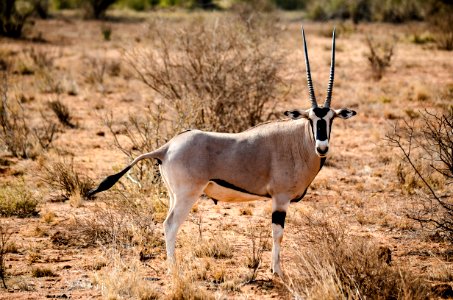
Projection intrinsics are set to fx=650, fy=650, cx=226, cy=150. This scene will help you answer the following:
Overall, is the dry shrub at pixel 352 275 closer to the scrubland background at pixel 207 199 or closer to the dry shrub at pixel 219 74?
the scrubland background at pixel 207 199

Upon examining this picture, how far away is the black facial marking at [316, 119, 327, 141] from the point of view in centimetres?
626

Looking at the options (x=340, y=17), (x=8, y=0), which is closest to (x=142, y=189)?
(x=8, y=0)

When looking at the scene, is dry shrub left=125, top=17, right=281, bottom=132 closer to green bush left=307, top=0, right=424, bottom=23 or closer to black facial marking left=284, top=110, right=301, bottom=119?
black facial marking left=284, top=110, right=301, bottom=119

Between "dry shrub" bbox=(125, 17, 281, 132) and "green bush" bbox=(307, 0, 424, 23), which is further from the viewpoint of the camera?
"green bush" bbox=(307, 0, 424, 23)

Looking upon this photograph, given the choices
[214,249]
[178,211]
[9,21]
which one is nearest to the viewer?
[178,211]

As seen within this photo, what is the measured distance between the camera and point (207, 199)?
9.95 metres

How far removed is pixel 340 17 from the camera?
125ft

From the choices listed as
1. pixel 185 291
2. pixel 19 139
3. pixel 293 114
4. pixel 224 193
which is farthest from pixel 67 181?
pixel 293 114

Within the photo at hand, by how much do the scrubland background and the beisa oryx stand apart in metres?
0.48

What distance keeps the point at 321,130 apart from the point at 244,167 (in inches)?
34.5

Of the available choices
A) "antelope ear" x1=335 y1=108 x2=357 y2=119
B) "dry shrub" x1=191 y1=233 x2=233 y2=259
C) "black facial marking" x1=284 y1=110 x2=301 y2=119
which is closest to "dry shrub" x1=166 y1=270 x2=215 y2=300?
"dry shrub" x1=191 y1=233 x2=233 y2=259

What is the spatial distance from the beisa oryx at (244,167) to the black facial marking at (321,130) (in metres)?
0.01

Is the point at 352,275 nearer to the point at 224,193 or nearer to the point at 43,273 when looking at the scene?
the point at 224,193

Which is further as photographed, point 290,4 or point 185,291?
point 290,4
